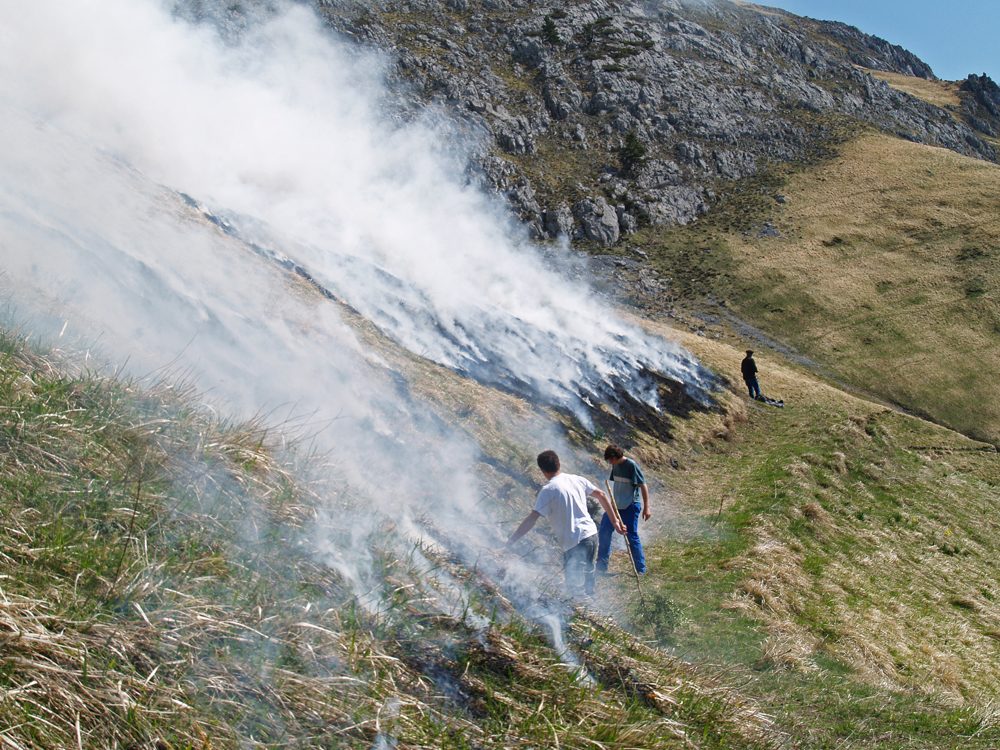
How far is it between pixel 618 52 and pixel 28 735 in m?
81.5

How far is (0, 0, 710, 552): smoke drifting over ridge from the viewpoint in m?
5.95

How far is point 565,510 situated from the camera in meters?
4.85

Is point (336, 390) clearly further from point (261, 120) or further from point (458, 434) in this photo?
point (261, 120)

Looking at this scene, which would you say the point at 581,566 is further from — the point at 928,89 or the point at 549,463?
the point at 928,89

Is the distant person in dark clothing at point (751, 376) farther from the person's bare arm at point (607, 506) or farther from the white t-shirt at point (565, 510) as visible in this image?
the white t-shirt at point (565, 510)

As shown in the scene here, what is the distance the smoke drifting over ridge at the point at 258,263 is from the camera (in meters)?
5.95

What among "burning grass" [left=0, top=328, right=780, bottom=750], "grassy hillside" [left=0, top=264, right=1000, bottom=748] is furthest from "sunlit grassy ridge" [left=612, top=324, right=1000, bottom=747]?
"burning grass" [left=0, top=328, right=780, bottom=750]

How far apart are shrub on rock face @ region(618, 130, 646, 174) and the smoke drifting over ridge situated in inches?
1454

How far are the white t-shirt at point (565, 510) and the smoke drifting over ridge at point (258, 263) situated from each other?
1.41 m

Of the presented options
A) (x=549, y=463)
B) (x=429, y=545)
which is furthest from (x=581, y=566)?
(x=429, y=545)

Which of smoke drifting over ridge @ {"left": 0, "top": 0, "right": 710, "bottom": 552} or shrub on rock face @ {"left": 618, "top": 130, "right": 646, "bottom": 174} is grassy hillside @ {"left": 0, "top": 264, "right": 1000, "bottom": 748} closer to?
smoke drifting over ridge @ {"left": 0, "top": 0, "right": 710, "bottom": 552}

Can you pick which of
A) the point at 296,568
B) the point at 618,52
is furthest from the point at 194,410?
the point at 618,52

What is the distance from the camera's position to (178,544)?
3.19m

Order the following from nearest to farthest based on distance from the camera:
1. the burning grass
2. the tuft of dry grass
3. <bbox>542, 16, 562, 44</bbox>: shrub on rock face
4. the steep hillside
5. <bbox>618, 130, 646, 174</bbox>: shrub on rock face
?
the burning grass
the steep hillside
<bbox>618, 130, 646, 174</bbox>: shrub on rock face
<bbox>542, 16, 562, 44</bbox>: shrub on rock face
the tuft of dry grass
